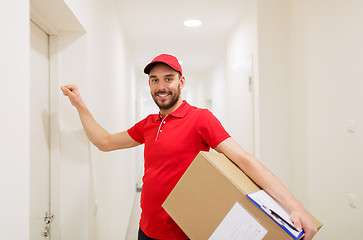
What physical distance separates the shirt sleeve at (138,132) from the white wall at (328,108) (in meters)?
1.33

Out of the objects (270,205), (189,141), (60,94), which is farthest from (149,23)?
(270,205)

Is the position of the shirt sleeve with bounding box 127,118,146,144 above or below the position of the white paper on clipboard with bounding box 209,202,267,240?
above

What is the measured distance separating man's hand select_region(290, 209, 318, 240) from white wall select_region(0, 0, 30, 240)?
78 cm

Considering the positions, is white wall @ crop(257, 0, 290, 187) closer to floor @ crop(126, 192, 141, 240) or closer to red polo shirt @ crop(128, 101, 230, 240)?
red polo shirt @ crop(128, 101, 230, 240)

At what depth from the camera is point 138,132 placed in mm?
1428

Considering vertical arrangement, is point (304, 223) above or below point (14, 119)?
below

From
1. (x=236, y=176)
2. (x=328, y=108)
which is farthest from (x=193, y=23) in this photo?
(x=236, y=176)

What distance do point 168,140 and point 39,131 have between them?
0.57m

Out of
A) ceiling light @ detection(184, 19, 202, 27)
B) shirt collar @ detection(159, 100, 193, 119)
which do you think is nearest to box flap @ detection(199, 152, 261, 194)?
shirt collar @ detection(159, 100, 193, 119)

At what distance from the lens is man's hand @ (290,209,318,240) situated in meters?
0.78

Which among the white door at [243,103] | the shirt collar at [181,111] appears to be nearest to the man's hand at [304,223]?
the shirt collar at [181,111]

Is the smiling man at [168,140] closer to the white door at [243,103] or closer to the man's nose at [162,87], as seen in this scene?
the man's nose at [162,87]

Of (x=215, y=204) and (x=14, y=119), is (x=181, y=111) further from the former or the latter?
(x=14, y=119)

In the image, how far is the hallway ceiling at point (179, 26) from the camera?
244 centimetres
